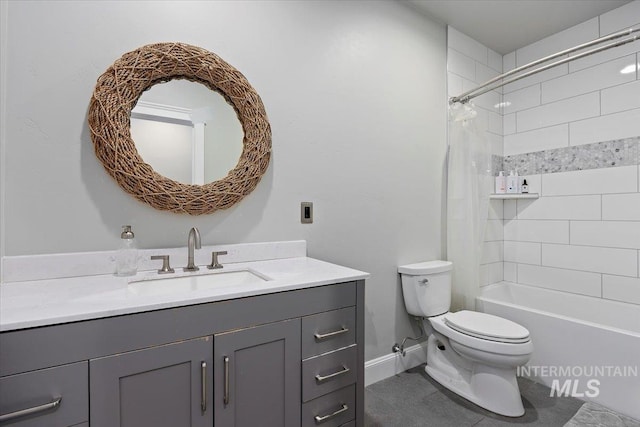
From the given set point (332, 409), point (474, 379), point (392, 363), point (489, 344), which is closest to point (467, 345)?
point (489, 344)

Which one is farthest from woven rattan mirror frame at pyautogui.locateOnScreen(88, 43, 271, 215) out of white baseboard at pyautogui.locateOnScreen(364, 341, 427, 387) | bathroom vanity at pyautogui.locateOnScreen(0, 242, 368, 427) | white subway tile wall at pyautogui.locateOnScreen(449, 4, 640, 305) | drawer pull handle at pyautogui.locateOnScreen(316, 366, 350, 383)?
white subway tile wall at pyautogui.locateOnScreen(449, 4, 640, 305)

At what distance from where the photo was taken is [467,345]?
1.74 meters

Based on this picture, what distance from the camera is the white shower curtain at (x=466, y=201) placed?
224 cm

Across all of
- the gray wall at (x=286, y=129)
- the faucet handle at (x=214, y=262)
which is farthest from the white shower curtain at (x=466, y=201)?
the faucet handle at (x=214, y=262)

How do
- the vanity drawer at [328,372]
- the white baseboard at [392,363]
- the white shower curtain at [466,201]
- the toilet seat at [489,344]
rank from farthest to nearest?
the white shower curtain at [466,201] < the white baseboard at [392,363] < the toilet seat at [489,344] < the vanity drawer at [328,372]

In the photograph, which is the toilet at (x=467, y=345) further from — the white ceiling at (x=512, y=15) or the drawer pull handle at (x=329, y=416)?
the white ceiling at (x=512, y=15)

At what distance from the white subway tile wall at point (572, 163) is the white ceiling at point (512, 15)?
95 mm

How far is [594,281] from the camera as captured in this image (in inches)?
90.0

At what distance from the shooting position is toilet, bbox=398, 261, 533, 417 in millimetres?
1654

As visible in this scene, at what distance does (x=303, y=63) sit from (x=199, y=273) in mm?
1247

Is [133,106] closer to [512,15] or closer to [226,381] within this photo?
[226,381]

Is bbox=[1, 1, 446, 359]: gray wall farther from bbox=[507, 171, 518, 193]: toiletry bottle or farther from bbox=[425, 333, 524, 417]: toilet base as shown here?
bbox=[507, 171, 518, 193]: toiletry bottle

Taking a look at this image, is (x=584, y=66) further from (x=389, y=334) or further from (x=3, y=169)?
(x=3, y=169)

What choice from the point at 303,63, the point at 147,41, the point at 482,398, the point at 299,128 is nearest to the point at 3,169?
the point at 147,41
